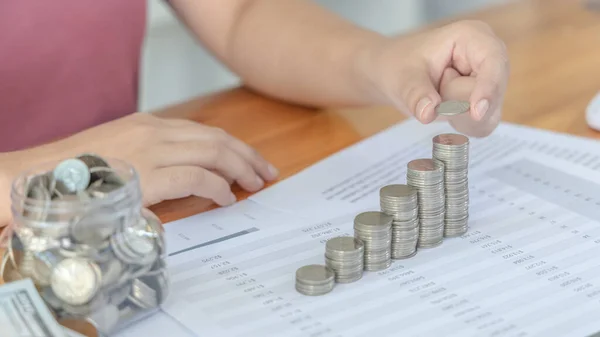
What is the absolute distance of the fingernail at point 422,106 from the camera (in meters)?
0.85

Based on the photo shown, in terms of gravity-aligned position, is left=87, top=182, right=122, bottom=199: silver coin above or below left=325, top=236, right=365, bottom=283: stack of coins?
above

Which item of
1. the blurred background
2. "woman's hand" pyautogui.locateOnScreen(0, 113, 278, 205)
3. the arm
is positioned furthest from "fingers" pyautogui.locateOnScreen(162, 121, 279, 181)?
the blurred background

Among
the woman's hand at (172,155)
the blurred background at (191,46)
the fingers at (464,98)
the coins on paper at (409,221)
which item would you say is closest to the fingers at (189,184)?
the woman's hand at (172,155)

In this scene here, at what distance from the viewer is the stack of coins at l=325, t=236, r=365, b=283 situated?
0.73m

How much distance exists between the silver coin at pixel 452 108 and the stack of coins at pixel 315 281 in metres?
0.21

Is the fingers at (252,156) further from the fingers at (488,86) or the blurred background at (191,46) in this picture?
the blurred background at (191,46)

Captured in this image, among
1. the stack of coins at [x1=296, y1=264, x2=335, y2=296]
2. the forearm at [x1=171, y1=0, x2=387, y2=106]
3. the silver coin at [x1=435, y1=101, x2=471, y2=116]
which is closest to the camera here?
the stack of coins at [x1=296, y1=264, x2=335, y2=296]

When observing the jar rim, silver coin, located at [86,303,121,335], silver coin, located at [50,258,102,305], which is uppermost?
the jar rim

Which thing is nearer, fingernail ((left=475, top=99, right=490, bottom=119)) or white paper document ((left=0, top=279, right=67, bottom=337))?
white paper document ((left=0, top=279, right=67, bottom=337))

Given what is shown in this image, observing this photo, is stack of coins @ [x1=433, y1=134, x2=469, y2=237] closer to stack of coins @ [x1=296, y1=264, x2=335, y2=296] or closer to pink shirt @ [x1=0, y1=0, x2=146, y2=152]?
stack of coins @ [x1=296, y1=264, x2=335, y2=296]

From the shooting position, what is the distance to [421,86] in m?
0.90

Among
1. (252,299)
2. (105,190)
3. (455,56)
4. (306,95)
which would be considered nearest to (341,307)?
Answer: (252,299)

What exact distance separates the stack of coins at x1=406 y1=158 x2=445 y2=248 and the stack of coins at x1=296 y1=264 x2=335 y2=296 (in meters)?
0.11

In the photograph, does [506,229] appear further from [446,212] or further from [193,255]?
[193,255]
